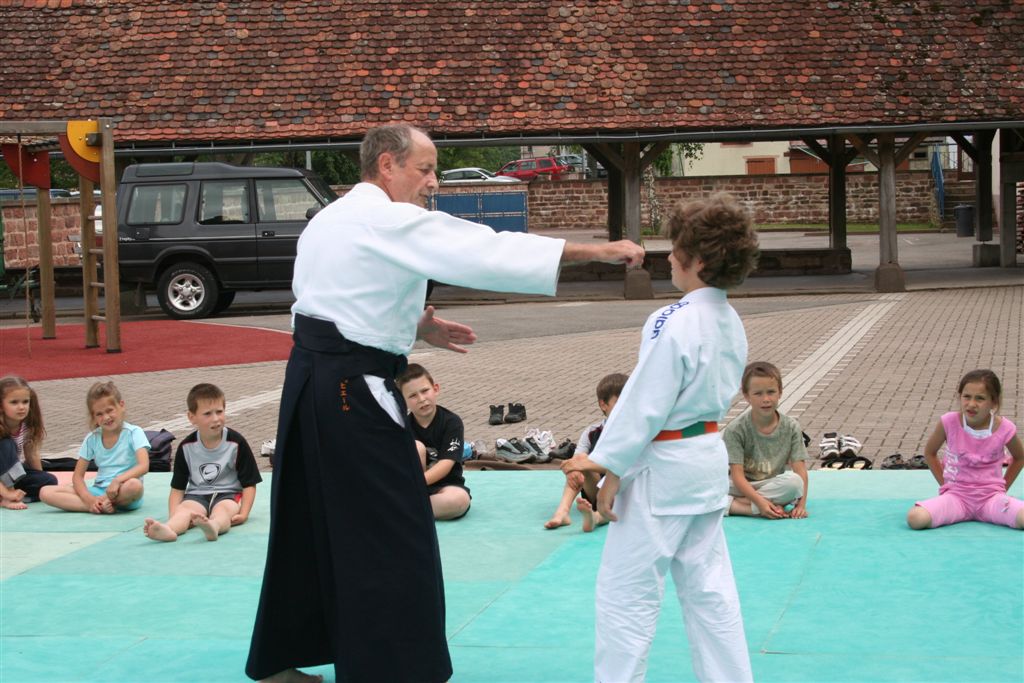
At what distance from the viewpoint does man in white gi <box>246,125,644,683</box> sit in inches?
158

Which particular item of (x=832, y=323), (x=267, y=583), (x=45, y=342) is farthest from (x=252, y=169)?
(x=267, y=583)

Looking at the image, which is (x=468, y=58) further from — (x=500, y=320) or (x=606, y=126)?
(x=500, y=320)

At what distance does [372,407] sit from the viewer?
4.12m

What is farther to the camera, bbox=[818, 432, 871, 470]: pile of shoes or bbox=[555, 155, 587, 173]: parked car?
bbox=[555, 155, 587, 173]: parked car

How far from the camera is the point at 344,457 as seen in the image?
13.5ft

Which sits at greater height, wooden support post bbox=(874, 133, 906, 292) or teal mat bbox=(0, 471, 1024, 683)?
wooden support post bbox=(874, 133, 906, 292)

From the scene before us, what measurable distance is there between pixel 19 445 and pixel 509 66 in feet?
56.4

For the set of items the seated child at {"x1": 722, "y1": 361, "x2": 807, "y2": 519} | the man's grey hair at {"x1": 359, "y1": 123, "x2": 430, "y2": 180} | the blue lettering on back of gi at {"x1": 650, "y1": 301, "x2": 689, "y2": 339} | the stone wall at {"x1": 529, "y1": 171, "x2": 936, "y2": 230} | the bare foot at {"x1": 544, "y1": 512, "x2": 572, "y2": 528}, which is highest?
the stone wall at {"x1": 529, "y1": 171, "x2": 936, "y2": 230}

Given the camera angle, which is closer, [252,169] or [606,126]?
[252,169]

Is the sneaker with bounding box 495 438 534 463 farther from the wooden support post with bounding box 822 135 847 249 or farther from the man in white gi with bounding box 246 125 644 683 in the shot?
the wooden support post with bounding box 822 135 847 249

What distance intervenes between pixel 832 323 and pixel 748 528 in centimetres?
1204

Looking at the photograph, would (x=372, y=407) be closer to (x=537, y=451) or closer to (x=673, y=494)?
(x=673, y=494)

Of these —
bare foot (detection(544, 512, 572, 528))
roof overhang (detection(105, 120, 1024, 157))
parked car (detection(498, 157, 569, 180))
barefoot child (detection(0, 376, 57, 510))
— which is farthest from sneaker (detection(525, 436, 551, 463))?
parked car (detection(498, 157, 569, 180))

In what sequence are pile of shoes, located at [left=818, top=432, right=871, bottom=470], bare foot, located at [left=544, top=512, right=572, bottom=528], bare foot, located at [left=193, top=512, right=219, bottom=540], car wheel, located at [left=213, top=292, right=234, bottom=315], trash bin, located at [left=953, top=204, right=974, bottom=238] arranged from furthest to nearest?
trash bin, located at [left=953, top=204, right=974, bottom=238] < car wheel, located at [left=213, top=292, right=234, bottom=315] < pile of shoes, located at [left=818, top=432, right=871, bottom=470] < bare foot, located at [left=544, top=512, right=572, bottom=528] < bare foot, located at [left=193, top=512, right=219, bottom=540]
